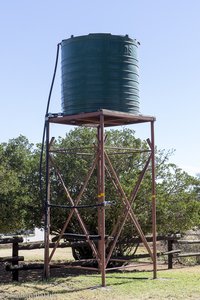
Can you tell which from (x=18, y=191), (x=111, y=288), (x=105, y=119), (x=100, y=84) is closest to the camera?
(x=111, y=288)

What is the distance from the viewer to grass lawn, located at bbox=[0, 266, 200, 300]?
1098 cm

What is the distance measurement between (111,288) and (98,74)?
4705mm

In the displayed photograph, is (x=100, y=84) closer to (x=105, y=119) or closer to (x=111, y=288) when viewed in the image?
(x=105, y=119)

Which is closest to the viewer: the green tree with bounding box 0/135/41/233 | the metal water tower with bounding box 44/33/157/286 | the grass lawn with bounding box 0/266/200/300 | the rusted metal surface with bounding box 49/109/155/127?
the grass lawn with bounding box 0/266/200/300

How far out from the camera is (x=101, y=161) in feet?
39.5

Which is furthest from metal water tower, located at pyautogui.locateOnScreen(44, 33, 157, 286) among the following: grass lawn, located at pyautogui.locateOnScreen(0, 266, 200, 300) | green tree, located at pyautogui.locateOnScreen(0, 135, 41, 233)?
green tree, located at pyautogui.locateOnScreen(0, 135, 41, 233)

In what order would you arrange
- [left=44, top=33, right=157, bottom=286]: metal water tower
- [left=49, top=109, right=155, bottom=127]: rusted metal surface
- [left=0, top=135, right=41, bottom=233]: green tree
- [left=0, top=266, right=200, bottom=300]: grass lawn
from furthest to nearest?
[left=0, top=135, right=41, bottom=233]: green tree < [left=44, top=33, right=157, bottom=286]: metal water tower < [left=49, top=109, right=155, bottom=127]: rusted metal surface < [left=0, top=266, right=200, bottom=300]: grass lawn

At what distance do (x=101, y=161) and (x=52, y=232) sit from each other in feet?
22.6

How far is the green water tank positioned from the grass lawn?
3.91 meters

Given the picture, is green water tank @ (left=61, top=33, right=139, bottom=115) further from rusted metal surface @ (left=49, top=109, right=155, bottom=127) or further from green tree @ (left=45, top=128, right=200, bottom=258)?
green tree @ (left=45, top=128, right=200, bottom=258)

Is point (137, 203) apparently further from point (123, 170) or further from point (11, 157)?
point (11, 157)

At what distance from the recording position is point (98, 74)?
12477mm

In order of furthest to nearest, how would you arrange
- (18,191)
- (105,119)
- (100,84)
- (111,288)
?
1. (18,191)
2. (105,119)
3. (100,84)
4. (111,288)

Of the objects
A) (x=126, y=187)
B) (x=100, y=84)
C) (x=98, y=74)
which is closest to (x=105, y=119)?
(x=100, y=84)
